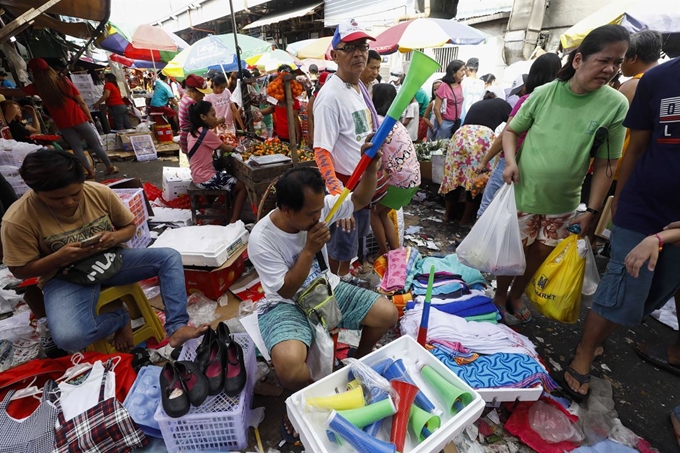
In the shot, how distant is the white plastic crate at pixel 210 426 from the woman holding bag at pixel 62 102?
15.4 ft

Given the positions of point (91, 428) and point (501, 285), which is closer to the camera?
point (91, 428)

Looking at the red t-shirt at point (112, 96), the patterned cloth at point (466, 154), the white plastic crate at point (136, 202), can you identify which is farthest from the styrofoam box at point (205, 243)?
the red t-shirt at point (112, 96)

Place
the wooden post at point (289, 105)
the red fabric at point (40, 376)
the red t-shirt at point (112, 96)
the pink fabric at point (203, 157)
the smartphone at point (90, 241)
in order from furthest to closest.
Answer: the red t-shirt at point (112, 96)
the pink fabric at point (203, 157)
the wooden post at point (289, 105)
the smartphone at point (90, 241)
the red fabric at point (40, 376)

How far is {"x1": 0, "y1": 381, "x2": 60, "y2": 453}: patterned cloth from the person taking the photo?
5.30 feet

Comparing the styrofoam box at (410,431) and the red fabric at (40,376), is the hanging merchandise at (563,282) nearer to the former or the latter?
the styrofoam box at (410,431)

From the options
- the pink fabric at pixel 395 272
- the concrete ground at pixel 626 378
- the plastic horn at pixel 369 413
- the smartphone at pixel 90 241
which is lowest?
the concrete ground at pixel 626 378

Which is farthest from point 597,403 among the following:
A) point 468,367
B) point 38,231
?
point 38,231

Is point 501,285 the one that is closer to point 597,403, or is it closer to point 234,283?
point 597,403

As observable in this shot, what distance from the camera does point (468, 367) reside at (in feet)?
6.79

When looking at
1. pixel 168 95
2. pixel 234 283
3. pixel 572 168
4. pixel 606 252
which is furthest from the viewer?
pixel 168 95

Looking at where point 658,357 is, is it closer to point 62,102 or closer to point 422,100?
point 422,100

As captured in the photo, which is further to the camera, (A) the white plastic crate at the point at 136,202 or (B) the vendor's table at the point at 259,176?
(B) the vendor's table at the point at 259,176

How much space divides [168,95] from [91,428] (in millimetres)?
11275

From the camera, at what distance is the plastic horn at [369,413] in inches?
55.5
